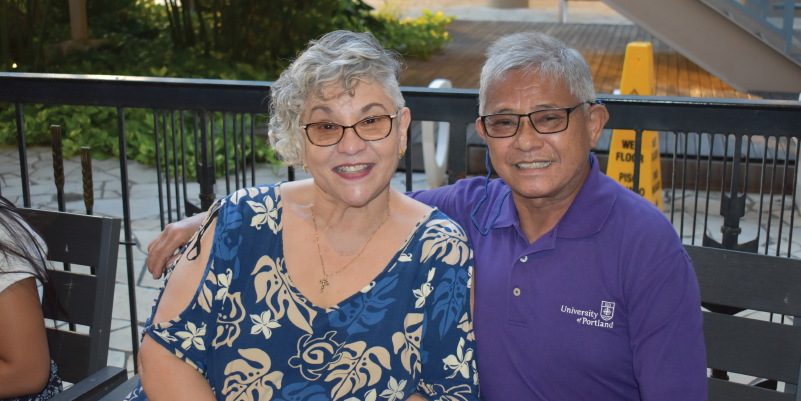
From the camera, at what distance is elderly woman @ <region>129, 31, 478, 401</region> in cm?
172

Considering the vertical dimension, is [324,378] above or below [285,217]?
below

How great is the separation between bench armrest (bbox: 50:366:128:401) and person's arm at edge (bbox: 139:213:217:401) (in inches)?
5.0

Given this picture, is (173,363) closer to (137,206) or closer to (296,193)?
(296,193)

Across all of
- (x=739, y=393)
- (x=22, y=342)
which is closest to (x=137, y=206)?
(x=22, y=342)

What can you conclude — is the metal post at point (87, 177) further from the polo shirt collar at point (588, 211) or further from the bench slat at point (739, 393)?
the bench slat at point (739, 393)

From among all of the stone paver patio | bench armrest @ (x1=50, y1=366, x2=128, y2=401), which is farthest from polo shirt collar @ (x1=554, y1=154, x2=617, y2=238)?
the stone paver patio

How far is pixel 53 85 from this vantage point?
2709 mm

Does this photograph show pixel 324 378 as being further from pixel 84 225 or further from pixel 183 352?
pixel 84 225

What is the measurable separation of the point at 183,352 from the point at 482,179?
966 mm

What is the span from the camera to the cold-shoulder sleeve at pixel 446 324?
1.71 metres

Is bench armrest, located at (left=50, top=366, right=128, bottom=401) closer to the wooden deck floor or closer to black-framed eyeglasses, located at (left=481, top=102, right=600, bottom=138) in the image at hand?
black-framed eyeglasses, located at (left=481, top=102, right=600, bottom=138)

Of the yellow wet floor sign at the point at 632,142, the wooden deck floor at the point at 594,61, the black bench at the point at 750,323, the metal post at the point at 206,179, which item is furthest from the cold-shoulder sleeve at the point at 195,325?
the wooden deck floor at the point at 594,61

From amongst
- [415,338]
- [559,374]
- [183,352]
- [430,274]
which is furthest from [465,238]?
[183,352]

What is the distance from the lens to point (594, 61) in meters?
10.5
